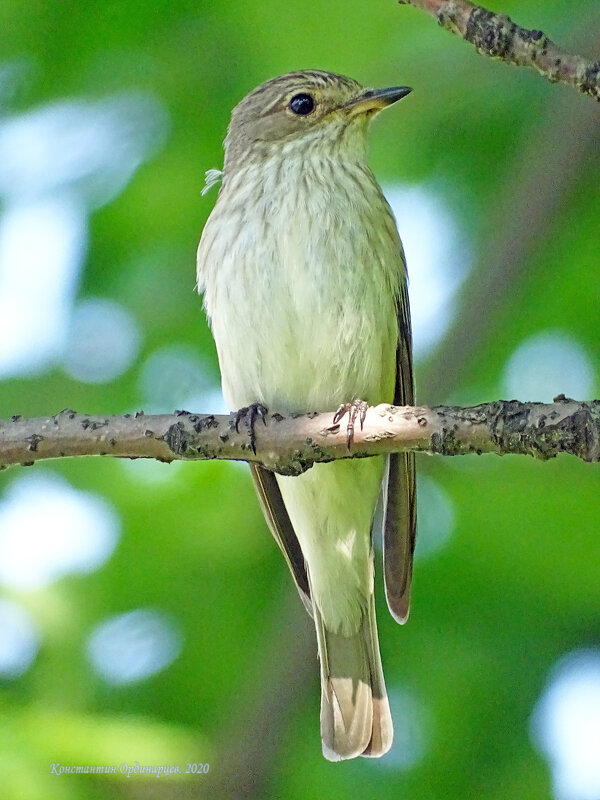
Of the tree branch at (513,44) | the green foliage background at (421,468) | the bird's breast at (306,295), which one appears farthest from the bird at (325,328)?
the tree branch at (513,44)

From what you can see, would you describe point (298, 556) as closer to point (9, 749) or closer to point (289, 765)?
point (289, 765)

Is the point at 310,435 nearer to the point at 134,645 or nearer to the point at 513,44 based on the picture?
the point at 513,44

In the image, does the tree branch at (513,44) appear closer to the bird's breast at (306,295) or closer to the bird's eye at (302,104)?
the bird's breast at (306,295)

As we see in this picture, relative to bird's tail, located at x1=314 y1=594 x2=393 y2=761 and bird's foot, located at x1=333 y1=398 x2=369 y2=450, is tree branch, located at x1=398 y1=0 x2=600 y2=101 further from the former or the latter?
bird's tail, located at x1=314 y1=594 x2=393 y2=761

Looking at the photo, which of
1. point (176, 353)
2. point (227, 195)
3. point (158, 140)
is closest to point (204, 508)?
point (176, 353)

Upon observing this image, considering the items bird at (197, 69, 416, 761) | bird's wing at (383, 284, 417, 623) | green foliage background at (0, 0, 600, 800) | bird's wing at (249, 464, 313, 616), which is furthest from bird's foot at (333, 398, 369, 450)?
green foliage background at (0, 0, 600, 800)
